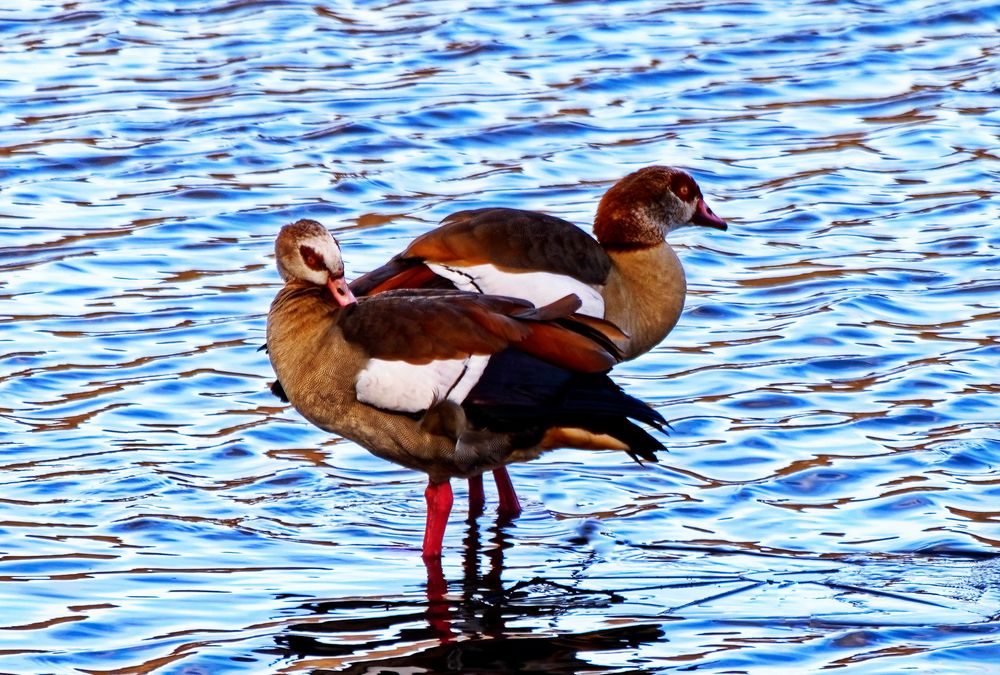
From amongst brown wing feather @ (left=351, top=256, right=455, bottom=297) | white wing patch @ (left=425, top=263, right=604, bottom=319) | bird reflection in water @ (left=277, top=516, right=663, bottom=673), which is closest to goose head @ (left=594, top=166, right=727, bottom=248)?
white wing patch @ (left=425, top=263, right=604, bottom=319)

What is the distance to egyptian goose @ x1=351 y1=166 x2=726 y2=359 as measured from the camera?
27.4 ft

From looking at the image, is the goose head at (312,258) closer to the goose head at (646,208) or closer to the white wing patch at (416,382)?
the white wing patch at (416,382)

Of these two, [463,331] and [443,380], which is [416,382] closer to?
[443,380]

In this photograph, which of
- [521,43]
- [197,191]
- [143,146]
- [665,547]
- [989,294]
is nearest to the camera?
[665,547]

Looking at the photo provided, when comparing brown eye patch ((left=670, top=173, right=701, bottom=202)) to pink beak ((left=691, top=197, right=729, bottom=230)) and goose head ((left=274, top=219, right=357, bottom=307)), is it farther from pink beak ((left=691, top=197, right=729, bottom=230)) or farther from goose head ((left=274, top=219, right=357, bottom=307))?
goose head ((left=274, top=219, right=357, bottom=307))

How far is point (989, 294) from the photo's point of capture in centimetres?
1034

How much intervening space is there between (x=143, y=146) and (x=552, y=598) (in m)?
7.01

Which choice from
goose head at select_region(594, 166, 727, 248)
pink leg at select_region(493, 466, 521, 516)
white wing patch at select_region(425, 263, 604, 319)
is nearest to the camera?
pink leg at select_region(493, 466, 521, 516)

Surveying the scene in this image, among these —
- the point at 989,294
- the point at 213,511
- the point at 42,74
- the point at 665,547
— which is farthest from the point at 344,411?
the point at 42,74

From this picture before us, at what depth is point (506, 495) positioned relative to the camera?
311 inches

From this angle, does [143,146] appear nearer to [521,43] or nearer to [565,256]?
[521,43]

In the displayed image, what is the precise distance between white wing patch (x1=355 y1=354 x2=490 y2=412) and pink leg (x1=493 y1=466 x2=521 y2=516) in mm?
862

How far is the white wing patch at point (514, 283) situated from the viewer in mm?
8320

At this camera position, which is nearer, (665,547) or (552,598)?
(552,598)
